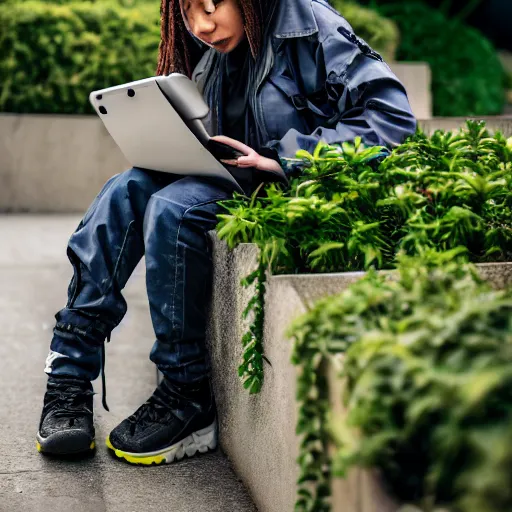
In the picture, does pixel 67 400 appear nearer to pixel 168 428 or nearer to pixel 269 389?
pixel 168 428

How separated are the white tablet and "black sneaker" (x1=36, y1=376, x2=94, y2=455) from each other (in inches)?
32.7

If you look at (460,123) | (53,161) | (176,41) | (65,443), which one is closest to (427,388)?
(65,443)

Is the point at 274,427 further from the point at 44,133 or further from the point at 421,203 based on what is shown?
the point at 44,133

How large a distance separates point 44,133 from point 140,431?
20.3 feet

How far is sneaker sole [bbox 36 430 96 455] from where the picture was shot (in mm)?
2707

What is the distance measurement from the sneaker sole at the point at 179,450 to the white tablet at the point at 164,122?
0.86 m

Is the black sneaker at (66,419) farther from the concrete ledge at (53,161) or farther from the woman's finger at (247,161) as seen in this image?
the concrete ledge at (53,161)

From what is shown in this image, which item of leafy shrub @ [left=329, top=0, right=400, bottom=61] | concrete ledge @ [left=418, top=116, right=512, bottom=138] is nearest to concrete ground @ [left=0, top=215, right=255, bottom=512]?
concrete ledge @ [left=418, top=116, right=512, bottom=138]

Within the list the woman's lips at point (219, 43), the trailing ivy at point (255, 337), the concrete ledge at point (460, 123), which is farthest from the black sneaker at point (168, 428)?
the concrete ledge at point (460, 123)

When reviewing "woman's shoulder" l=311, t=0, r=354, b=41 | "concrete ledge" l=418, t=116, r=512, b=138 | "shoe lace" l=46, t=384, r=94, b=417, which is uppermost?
"woman's shoulder" l=311, t=0, r=354, b=41

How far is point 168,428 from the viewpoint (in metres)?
2.74

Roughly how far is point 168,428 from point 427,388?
1.73 m

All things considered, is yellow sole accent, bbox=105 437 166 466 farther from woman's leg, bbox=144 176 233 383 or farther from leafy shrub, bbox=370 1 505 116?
leafy shrub, bbox=370 1 505 116

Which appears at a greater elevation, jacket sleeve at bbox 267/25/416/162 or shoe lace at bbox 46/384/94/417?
jacket sleeve at bbox 267/25/416/162
